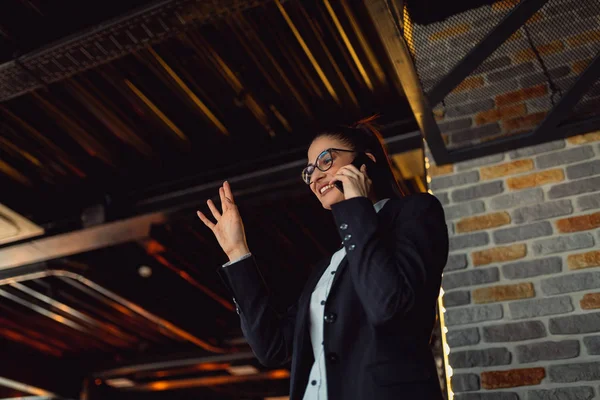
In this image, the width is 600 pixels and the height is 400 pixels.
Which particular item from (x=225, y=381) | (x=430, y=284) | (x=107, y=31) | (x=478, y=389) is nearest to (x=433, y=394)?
(x=430, y=284)

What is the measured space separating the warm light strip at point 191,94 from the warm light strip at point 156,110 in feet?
0.82

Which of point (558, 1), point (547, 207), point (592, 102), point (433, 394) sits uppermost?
point (558, 1)

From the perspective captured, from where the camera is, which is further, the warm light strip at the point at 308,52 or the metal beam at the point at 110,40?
the warm light strip at the point at 308,52

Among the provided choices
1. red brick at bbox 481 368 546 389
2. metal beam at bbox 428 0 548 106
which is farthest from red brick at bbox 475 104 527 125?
red brick at bbox 481 368 546 389

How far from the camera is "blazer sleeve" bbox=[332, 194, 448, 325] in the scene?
1409 mm

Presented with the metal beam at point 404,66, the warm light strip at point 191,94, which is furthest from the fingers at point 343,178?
the warm light strip at point 191,94

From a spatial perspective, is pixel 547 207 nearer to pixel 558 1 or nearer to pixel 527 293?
pixel 527 293

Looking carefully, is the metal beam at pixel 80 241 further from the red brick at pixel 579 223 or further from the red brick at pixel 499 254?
the red brick at pixel 579 223

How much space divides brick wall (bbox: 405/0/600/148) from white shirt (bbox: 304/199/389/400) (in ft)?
4.58

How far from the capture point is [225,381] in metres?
8.66

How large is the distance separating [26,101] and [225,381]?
19.2 feet

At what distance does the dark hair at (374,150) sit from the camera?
1.87 meters

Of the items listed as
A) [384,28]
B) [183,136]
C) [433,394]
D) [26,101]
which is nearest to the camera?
[433,394]

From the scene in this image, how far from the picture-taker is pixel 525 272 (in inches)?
106
